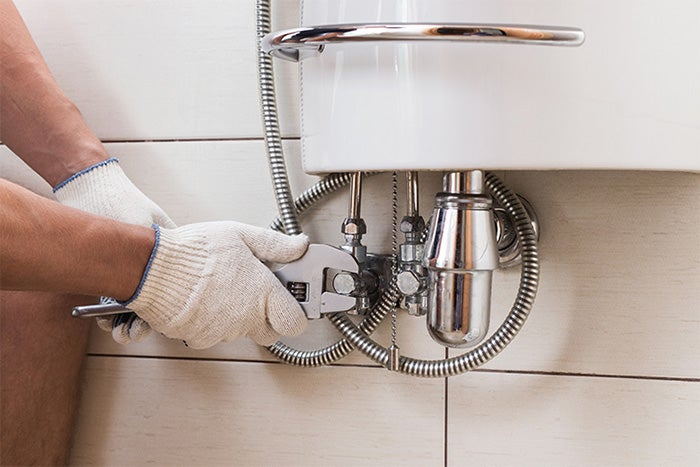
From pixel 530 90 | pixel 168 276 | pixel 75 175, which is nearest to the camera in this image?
pixel 530 90

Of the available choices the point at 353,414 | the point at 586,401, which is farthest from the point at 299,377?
the point at 586,401

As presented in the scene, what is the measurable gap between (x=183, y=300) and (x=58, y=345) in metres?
0.25

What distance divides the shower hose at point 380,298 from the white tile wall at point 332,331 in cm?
4

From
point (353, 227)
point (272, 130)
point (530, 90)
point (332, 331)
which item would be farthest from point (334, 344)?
point (530, 90)

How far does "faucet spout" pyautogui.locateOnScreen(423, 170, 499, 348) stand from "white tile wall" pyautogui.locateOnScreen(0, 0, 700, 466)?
16cm

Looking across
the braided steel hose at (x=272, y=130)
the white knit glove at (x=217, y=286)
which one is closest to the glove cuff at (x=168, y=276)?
the white knit glove at (x=217, y=286)

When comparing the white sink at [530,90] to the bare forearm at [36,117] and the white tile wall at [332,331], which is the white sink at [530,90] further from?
Answer: the bare forearm at [36,117]

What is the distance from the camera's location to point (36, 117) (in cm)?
82

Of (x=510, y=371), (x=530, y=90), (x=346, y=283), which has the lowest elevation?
(x=510, y=371)

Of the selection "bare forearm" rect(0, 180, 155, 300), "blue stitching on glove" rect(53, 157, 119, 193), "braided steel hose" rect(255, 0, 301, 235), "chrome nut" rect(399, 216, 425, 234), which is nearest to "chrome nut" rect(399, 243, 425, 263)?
"chrome nut" rect(399, 216, 425, 234)

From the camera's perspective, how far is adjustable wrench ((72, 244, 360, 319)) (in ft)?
2.45

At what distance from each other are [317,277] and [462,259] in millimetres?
174

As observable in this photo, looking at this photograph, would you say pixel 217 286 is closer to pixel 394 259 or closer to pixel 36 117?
pixel 394 259

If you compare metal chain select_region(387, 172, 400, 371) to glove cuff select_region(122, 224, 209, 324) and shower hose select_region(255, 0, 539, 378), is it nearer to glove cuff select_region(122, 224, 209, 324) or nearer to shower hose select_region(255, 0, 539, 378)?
shower hose select_region(255, 0, 539, 378)
